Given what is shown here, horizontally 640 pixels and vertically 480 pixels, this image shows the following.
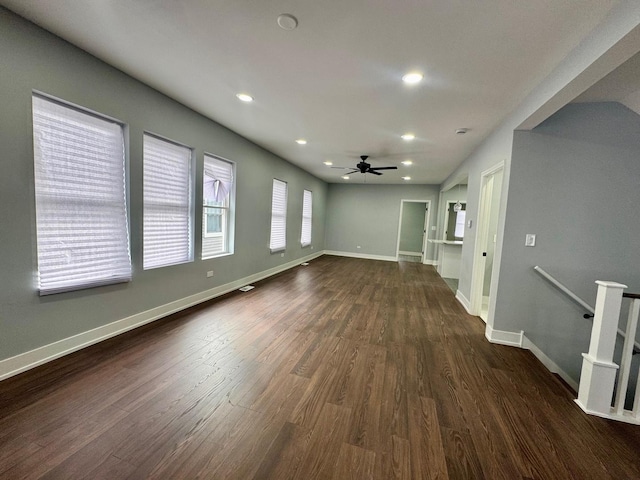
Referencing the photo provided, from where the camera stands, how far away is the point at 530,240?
2.91 m

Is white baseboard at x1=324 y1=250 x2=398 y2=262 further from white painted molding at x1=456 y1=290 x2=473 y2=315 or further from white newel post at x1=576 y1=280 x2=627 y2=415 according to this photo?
white newel post at x1=576 y1=280 x2=627 y2=415

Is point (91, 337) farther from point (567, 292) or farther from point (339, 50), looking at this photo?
point (567, 292)

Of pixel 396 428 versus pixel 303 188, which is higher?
pixel 303 188

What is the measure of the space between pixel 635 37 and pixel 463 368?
2.60 metres

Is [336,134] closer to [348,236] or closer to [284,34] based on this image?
[284,34]

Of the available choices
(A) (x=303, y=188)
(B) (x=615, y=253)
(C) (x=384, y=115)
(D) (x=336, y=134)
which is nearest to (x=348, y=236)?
(A) (x=303, y=188)

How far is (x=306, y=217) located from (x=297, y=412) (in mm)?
6586

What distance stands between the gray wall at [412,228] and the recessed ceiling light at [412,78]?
29.0ft

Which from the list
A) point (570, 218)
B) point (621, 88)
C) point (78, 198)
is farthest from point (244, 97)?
point (570, 218)

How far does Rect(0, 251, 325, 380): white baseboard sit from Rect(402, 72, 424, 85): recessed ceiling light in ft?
12.2

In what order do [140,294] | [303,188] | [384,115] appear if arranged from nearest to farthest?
1. [140,294]
2. [384,115]
3. [303,188]

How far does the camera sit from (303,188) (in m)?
7.54

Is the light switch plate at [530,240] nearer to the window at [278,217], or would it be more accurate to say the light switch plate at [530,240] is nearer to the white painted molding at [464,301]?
the white painted molding at [464,301]

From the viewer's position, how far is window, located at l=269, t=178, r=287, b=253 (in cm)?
604
